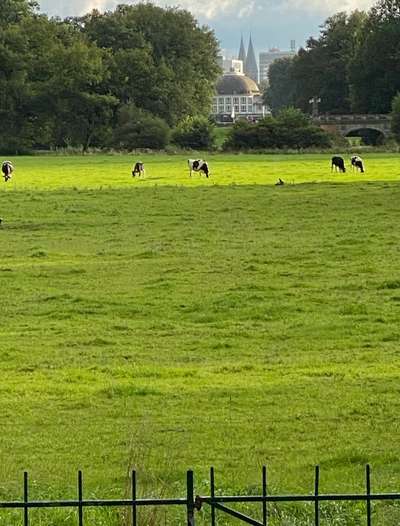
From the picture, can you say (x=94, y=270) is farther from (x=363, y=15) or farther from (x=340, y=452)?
(x=363, y=15)

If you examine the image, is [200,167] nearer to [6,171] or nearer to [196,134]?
[6,171]

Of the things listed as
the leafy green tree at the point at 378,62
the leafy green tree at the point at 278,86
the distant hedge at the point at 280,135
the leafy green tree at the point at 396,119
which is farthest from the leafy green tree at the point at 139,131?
the leafy green tree at the point at 278,86

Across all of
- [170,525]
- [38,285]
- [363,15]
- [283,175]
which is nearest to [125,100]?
[363,15]

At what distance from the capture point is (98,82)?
10175 cm

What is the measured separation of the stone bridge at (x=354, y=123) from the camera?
109438 millimetres

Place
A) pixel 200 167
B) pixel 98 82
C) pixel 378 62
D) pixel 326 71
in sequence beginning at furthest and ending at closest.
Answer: pixel 326 71 → pixel 378 62 → pixel 98 82 → pixel 200 167

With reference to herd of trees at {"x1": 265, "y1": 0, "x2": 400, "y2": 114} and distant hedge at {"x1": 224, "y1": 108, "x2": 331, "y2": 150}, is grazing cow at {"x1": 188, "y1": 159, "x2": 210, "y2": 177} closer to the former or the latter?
distant hedge at {"x1": 224, "y1": 108, "x2": 331, "y2": 150}

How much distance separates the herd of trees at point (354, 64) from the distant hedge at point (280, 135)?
17.1 metres

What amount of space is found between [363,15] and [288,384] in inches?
4632

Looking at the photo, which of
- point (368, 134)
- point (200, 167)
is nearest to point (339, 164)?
point (200, 167)

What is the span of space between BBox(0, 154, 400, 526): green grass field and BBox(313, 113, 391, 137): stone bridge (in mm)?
73710

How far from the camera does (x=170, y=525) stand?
23.7 ft

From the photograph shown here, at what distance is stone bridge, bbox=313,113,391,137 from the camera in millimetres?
109438

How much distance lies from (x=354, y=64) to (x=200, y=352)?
316ft
